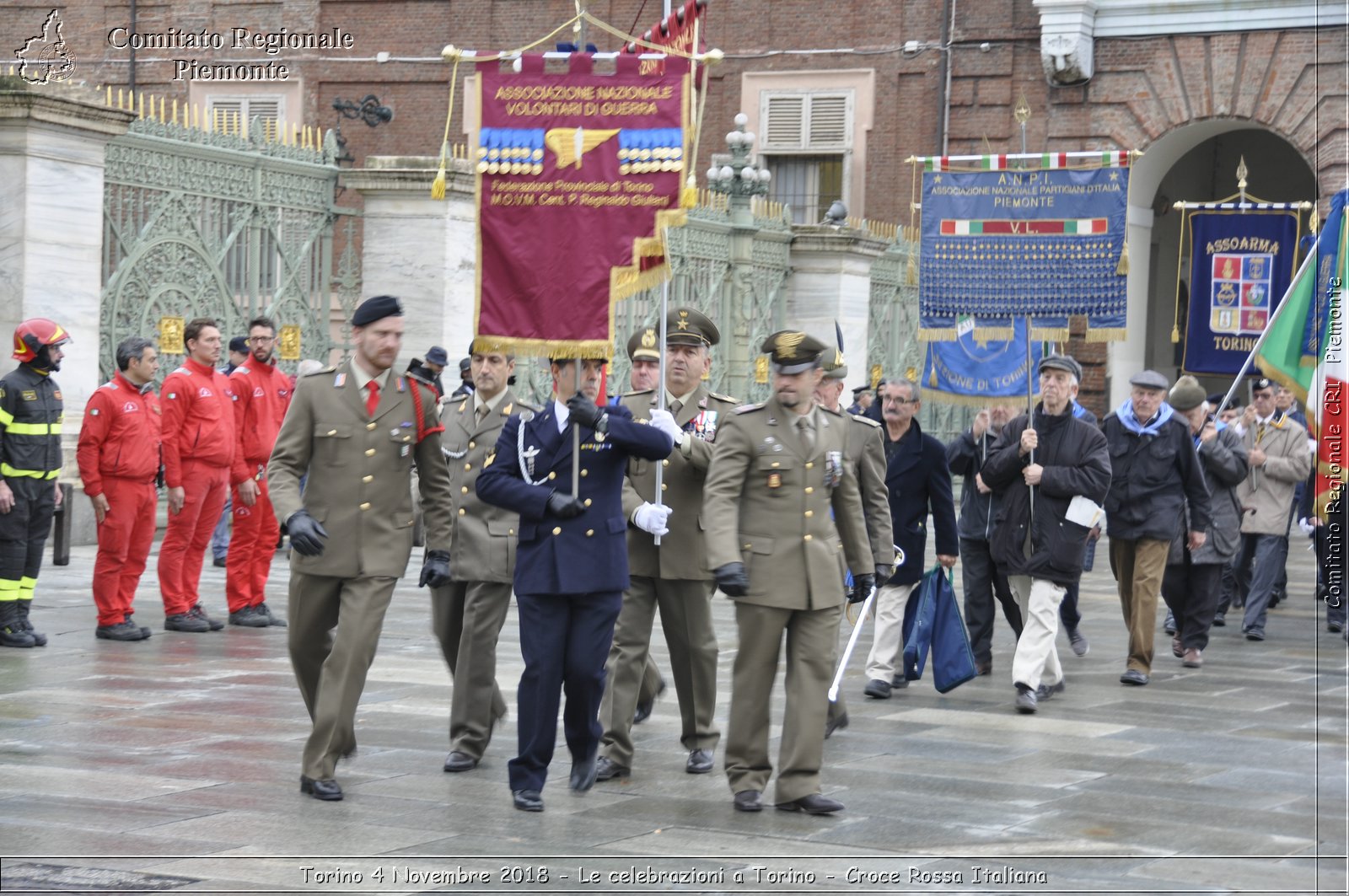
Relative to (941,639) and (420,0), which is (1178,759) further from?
(420,0)

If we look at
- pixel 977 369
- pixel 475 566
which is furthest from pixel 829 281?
pixel 475 566

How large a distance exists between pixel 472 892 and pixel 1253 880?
2580 millimetres

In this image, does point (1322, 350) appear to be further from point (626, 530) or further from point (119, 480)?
point (119, 480)

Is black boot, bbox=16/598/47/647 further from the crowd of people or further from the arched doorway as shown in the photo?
the arched doorway

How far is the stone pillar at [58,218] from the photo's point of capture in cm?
1488

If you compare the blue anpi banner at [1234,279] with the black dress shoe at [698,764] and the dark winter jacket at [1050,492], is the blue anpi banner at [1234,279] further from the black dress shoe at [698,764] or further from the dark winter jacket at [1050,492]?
the black dress shoe at [698,764]

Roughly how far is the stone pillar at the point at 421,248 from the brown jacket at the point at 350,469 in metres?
10.2

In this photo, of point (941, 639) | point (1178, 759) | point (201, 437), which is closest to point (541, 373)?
point (201, 437)

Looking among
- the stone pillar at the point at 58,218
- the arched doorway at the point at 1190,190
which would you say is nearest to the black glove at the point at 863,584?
the stone pillar at the point at 58,218

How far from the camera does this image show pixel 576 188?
7.83 meters

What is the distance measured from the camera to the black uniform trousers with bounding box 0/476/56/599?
1091 centimetres

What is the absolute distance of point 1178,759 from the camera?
8.65 metres

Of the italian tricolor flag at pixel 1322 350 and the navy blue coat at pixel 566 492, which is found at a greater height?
the italian tricolor flag at pixel 1322 350

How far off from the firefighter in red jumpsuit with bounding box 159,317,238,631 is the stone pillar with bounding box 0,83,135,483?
11.0ft
